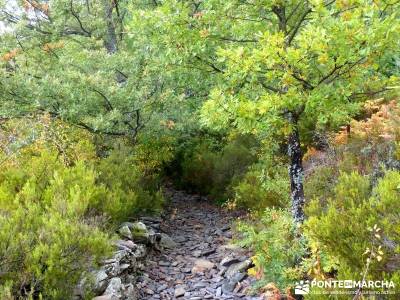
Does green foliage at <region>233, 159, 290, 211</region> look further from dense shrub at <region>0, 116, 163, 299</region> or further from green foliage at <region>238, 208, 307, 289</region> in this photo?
dense shrub at <region>0, 116, 163, 299</region>

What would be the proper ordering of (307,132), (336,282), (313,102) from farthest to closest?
(307,132) < (313,102) < (336,282)

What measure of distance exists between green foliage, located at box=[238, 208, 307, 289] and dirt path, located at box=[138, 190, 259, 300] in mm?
495

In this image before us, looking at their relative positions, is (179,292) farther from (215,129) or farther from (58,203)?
(215,129)

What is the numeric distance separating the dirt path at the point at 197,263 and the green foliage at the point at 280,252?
495mm

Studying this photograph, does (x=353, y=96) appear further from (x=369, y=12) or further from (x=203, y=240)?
(x=203, y=240)

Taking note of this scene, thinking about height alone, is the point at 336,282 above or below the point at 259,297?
above

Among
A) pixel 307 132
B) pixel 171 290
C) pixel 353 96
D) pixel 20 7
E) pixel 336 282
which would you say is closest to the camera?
pixel 336 282

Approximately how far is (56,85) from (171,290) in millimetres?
4217

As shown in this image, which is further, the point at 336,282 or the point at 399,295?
the point at 336,282

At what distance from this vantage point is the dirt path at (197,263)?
5277 millimetres

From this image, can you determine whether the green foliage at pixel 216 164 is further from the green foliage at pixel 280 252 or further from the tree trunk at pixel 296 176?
the tree trunk at pixel 296 176

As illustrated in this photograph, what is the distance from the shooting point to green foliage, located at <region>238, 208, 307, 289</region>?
4.52m

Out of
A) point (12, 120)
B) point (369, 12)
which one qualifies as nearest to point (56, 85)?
point (12, 120)

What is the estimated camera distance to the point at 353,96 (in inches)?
184
